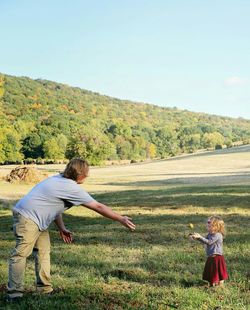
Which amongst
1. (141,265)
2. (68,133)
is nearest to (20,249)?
(141,265)

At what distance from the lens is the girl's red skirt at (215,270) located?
8.02 meters

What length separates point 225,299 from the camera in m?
7.21

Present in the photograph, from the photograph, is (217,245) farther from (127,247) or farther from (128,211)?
(128,211)

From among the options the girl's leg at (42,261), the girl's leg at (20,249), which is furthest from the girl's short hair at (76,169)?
the girl's leg at (42,261)

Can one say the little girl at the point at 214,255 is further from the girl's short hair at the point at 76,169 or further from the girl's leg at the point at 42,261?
the girl's leg at the point at 42,261

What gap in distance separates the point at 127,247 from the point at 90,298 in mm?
5365

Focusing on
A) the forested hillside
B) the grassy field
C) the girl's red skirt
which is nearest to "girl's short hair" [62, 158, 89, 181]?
the grassy field

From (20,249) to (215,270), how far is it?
353 centimetres

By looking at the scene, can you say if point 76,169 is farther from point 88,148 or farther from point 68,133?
point 68,133

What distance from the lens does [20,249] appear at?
6801mm

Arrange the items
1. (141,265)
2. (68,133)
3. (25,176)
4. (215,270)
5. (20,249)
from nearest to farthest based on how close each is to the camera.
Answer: (20,249)
(215,270)
(141,265)
(25,176)
(68,133)

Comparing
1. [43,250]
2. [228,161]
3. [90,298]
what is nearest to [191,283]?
[90,298]

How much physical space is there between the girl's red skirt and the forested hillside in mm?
83494

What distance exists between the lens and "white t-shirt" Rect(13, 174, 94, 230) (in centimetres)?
676
